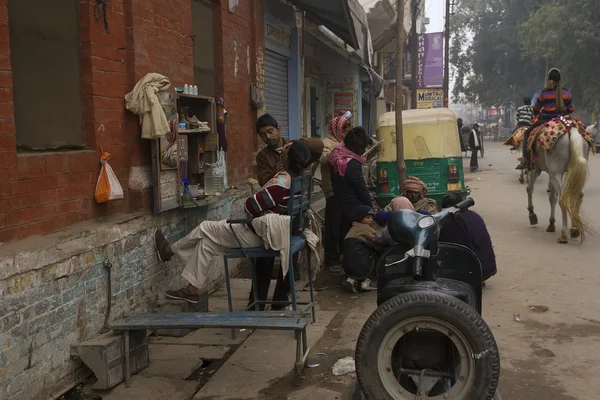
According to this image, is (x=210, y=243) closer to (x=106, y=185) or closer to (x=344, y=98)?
(x=106, y=185)

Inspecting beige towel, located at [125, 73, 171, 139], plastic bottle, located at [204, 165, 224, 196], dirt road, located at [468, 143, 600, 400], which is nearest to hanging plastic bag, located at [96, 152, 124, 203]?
beige towel, located at [125, 73, 171, 139]

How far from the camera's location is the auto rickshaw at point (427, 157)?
9.76 meters

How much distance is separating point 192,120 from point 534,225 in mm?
6529

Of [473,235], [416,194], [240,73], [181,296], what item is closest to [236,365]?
[181,296]

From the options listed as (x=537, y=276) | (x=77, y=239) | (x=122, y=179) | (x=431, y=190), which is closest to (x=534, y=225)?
(x=431, y=190)

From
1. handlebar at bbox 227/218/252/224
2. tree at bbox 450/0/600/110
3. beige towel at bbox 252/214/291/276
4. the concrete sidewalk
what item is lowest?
the concrete sidewalk

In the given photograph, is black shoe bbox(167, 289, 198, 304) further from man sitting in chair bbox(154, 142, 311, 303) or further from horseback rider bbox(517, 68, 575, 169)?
horseback rider bbox(517, 68, 575, 169)

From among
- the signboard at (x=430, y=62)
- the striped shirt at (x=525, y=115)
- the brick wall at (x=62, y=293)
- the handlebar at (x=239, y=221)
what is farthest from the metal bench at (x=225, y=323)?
the signboard at (x=430, y=62)

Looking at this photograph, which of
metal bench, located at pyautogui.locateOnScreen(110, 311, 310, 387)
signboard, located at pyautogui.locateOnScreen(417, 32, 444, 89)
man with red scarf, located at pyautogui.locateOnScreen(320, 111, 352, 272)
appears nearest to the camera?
metal bench, located at pyautogui.locateOnScreen(110, 311, 310, 387)

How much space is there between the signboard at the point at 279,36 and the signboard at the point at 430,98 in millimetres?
17178

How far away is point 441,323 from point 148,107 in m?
2.98

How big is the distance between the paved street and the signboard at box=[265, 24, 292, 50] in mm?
4928

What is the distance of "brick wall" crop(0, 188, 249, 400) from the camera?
3.54 m

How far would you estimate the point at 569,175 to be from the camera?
28.8 feet
